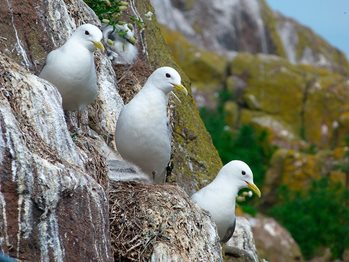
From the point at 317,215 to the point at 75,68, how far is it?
2887 centimetres

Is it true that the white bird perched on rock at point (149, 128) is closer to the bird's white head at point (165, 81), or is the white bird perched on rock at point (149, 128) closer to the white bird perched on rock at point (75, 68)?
the bird's white head at point (165, 81)

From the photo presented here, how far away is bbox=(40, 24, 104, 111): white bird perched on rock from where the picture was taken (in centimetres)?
939

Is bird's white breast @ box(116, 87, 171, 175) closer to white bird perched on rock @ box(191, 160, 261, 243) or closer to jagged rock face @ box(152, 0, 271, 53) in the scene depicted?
white bird perched on rock @ box(191, 160, 261, 243)

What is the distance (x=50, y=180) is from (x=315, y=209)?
3059cm

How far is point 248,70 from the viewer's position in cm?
4769

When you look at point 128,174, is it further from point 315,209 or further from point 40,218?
point 315,209

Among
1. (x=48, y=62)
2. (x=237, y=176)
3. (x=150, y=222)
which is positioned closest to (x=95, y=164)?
(x=150, y=222)

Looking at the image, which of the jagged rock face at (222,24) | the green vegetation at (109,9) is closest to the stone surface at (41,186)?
the green vegetation at (109,9)

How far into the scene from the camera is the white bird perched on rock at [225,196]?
1056 centimetres

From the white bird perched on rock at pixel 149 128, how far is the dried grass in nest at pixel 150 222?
45 centimetres

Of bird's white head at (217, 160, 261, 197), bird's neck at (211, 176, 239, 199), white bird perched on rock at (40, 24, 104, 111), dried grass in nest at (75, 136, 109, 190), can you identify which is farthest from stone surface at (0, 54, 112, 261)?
bird's white head at (217, 160, 261, 197)

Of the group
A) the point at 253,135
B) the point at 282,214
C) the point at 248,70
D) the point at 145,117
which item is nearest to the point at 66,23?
the point at 145,117

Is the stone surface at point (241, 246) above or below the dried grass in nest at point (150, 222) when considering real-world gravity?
below

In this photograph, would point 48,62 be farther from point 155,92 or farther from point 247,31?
point 247,31
